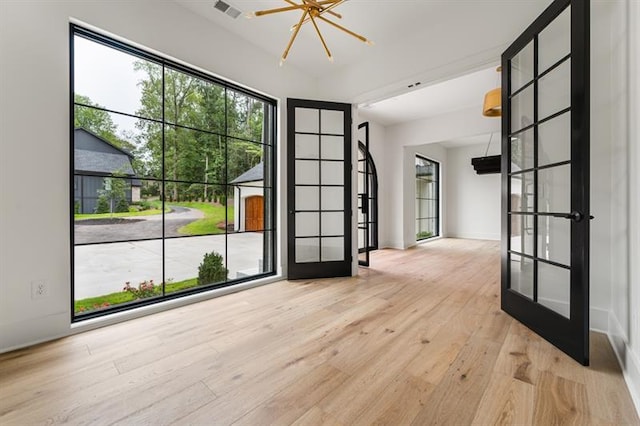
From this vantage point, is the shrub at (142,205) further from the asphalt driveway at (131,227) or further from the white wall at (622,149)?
the white wall at (622,149)

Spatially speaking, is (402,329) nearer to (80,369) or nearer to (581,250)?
(581,250)

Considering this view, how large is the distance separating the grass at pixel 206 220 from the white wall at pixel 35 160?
3.13 feet

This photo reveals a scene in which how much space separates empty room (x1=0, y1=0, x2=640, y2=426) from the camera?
1.41m

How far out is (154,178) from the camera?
2.54 m

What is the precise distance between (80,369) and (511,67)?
3.80 m

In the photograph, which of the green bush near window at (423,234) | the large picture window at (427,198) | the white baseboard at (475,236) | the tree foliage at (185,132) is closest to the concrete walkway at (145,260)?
the tree foliage at (185,132)

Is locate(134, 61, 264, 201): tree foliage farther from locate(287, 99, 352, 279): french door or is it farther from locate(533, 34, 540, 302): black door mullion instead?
locate(533, 34, 540, 302): black door mullion

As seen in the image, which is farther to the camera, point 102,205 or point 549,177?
point 102,205

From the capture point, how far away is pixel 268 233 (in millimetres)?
3602

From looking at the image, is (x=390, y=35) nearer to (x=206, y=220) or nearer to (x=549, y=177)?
(x=549, y=177)

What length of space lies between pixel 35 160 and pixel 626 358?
385 centimetres

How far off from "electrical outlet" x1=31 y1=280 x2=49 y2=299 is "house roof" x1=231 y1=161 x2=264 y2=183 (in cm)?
180

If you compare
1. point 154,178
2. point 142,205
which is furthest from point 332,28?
point 142,205

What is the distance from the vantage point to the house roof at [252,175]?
129 inches
